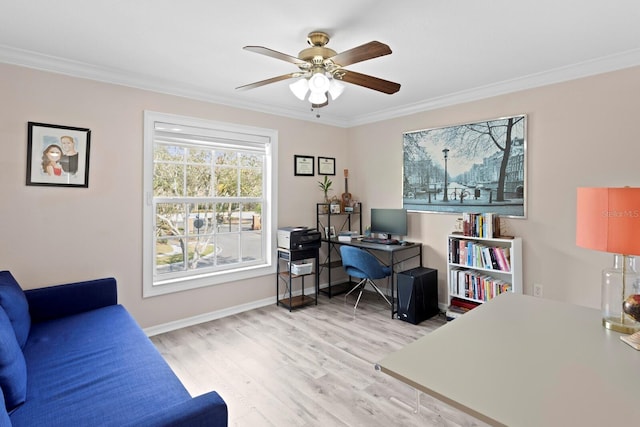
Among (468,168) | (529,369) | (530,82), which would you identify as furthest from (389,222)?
(529,369)

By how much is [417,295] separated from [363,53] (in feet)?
8.17

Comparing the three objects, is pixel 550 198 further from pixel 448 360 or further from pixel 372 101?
pixel 448 360

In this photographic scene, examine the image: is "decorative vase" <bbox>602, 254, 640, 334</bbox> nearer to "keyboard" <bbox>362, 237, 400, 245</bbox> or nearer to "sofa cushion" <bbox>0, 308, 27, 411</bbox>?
"sofa cushion" <bbox>0, 308, 27, 411</bbox>

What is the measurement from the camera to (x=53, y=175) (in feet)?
8.75

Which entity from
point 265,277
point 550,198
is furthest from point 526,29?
point 265,277

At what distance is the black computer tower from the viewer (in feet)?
11.3

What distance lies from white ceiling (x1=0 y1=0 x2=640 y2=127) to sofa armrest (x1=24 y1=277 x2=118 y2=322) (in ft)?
5.72

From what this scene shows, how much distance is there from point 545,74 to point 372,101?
167 cm

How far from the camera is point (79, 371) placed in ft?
5.62

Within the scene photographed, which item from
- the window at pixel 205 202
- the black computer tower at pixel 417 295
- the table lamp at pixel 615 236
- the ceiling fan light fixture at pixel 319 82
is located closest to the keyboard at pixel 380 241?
the black computer tower at pixel 417 295

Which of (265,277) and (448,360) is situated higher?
(448,360)

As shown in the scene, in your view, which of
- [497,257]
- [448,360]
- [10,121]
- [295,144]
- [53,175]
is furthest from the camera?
[295,144]

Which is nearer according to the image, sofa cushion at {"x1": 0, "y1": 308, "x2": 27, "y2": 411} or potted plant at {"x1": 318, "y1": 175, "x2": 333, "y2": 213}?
sofa cushion at {"x1": 0, "y1": 308, "x2": 27, "y2": 411}

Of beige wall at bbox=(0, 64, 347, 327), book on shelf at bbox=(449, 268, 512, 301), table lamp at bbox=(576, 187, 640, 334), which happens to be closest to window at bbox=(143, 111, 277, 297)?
beige wall at bbox=(0, 64, 347, 327)
